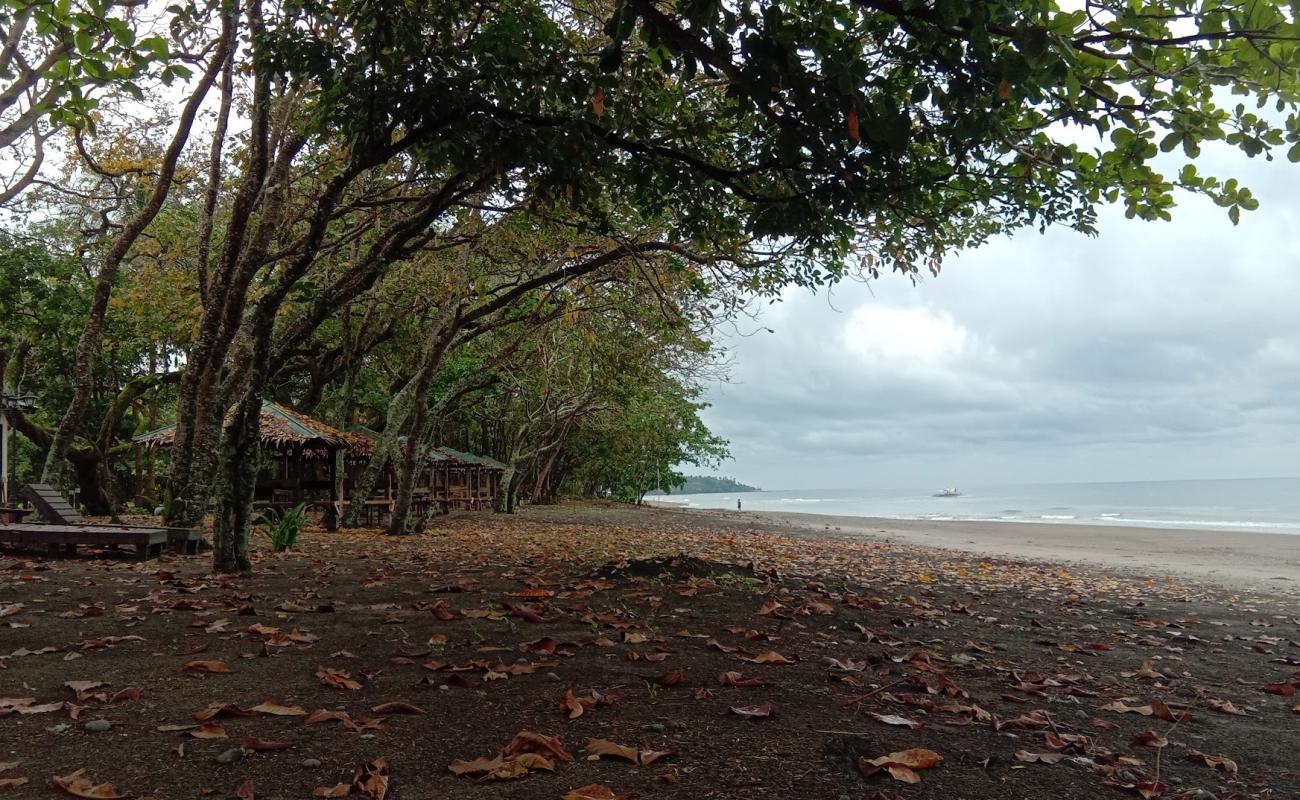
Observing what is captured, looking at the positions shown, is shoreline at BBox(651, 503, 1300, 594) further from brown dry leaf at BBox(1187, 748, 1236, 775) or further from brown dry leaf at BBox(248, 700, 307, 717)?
brown dry leaf at BBox(248, 700, 307, 717)

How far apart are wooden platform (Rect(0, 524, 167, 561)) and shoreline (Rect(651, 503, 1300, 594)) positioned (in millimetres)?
14643

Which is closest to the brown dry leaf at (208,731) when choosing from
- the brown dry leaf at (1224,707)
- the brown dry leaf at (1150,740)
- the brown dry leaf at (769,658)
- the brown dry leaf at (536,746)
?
the brown dry leaf at (536,746)

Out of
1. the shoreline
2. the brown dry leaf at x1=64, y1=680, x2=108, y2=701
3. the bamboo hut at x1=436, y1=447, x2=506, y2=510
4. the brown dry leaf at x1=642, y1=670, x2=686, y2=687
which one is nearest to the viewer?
the brown dry leaf at x1=64, y1=680, x2=108, y2=701

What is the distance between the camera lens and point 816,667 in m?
4.45

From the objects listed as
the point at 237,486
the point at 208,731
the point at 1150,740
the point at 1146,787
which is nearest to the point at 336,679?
the point at 208,731

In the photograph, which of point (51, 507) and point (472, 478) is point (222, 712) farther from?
point (472, 478)

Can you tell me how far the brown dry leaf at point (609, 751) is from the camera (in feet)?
9.80

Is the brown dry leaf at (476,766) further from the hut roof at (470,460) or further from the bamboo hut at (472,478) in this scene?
Answer: the hut roof at (470,460)

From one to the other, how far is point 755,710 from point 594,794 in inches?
44.1

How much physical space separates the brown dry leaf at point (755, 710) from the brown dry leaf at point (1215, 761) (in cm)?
173

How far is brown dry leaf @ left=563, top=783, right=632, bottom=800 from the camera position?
8.56 feet

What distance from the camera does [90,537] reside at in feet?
29.1

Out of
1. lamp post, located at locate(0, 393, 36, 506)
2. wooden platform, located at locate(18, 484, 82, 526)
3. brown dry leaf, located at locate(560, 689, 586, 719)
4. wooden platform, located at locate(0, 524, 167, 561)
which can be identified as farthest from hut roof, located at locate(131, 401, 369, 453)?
brown dry leaf, located at locate(560, 689, 586, 719)

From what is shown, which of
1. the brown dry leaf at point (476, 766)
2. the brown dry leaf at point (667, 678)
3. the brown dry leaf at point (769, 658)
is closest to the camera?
the brown dry leaf at point (476, 766)
